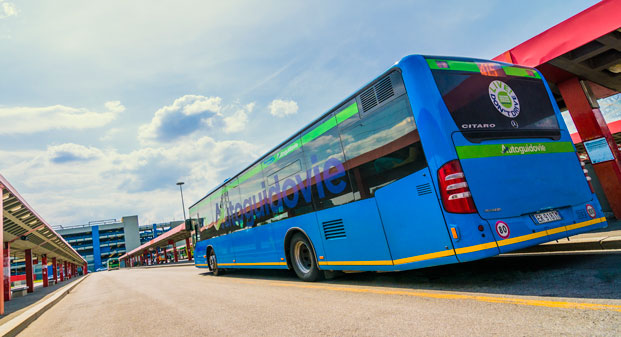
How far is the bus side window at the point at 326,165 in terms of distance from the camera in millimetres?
6297

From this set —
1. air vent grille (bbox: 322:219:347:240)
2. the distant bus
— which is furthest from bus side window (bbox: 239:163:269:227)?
the distant bus

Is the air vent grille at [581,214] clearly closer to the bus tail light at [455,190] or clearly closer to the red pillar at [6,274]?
the bus tail light at [455,190]

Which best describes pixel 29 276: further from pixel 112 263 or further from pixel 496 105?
pixel 112 263

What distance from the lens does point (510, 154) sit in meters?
4.90

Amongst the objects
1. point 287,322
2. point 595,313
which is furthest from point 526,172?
point 287,322

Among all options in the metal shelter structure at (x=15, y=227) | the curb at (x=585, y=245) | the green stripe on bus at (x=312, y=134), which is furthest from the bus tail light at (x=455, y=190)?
the metal shelter structure at (x=15, y=227)

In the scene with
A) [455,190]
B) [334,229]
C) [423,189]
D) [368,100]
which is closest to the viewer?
[455,190]

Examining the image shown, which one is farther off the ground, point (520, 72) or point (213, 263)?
point (520, 72)

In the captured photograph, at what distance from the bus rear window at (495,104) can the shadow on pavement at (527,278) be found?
1928 mm

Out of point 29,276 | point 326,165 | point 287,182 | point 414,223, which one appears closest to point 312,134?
point 326,165

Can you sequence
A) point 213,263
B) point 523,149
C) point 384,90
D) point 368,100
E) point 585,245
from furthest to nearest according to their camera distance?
point 213,263, point 585,245, point 368,100, point 384,90, point 523,149

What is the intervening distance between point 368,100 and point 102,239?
130196 mm

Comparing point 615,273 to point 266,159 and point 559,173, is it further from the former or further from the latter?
point 266,159

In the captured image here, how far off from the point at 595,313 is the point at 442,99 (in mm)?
2924
